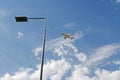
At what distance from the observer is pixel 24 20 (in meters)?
30.0

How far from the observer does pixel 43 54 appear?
27.5 m

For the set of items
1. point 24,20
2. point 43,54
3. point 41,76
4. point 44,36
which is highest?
point 24,20

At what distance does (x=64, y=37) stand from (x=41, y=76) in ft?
22.1

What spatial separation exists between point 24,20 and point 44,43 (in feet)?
10.5

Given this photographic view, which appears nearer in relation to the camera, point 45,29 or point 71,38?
point 45,29

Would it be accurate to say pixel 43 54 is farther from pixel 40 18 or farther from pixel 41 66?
pixel 40 18

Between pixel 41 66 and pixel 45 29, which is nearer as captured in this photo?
pixel 41 66

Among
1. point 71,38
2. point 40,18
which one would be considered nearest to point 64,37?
point 71,38

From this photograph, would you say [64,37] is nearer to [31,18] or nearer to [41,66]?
[31,18]

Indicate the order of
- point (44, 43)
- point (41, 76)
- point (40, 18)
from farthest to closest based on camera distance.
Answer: point (40, 18) < point (44, 43) < point (41, 76)

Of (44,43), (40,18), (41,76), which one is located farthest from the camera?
(40,18)

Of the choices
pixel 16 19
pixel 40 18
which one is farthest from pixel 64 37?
pixel 16 19

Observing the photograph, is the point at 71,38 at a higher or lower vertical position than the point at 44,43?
higher

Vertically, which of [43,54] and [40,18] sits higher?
[40,18]
